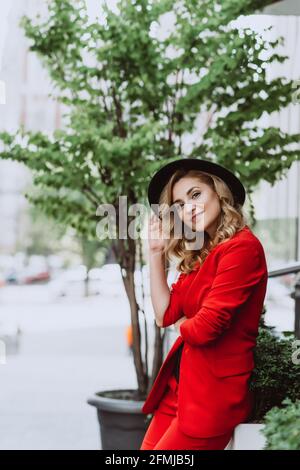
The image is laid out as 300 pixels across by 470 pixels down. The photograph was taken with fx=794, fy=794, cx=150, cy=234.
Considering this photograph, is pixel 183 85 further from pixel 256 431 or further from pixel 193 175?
pixel 256 431

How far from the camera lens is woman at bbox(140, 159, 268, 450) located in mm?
2467

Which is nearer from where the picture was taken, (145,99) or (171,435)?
(171,435)

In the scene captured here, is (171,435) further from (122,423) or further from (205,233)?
(122,423)

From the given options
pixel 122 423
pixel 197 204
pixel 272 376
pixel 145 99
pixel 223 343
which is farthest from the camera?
pixel 145 99

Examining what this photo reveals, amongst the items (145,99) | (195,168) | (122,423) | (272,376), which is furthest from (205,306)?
(145,99)

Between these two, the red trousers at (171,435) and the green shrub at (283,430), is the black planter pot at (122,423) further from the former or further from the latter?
the green shrub at (283,430)

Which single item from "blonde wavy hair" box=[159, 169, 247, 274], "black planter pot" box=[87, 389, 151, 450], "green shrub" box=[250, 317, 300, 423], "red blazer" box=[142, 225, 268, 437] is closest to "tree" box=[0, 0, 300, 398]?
"black planter pot" box=[87, 389, 151, 450]

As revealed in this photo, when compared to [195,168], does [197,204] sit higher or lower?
lower

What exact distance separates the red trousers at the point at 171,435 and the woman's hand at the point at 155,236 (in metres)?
0.44

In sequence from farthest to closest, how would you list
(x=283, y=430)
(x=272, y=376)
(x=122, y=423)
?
(x=122, y=423) < (x=272, y=376) < (x=283, y=430)

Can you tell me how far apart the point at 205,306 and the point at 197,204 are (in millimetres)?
401

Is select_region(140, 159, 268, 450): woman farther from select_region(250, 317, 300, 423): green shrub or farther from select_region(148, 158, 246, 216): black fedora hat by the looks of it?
select_region(250, 317, 300, 423): green shrub

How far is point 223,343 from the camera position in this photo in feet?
8.20
